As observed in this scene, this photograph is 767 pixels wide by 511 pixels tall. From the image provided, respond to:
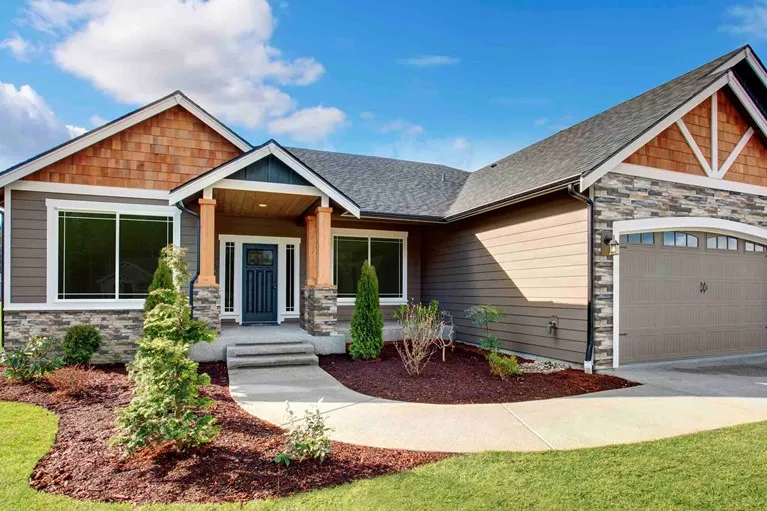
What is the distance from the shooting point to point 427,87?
46.9 ft

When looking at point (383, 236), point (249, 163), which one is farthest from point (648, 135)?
point (249, 163)

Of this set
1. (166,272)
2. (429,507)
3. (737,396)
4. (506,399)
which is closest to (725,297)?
(737,396)

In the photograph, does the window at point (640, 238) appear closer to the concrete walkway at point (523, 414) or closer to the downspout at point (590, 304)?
the downspout at point (590, 304)

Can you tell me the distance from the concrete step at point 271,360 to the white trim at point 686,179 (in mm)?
6410

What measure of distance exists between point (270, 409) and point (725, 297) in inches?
363

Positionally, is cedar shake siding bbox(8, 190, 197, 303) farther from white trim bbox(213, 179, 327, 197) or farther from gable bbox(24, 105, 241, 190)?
white trim bbox(213, 179, 327, 197)

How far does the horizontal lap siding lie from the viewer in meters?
8.37

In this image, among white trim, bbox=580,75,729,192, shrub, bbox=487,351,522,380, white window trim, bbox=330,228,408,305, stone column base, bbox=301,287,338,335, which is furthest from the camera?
white window trim, bbox=330,228,408,305

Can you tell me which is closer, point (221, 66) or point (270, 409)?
point (270, 409)

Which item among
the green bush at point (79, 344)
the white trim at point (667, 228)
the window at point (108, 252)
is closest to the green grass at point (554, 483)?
the white trim at point (667, 228)

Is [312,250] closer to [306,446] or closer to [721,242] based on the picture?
[306,446]

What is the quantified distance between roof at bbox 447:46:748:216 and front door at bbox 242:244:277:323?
4.62 m

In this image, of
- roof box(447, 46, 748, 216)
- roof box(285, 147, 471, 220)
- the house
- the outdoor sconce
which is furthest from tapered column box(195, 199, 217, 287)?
the outdoor sconce

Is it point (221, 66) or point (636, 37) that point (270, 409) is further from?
point (636, 37)
